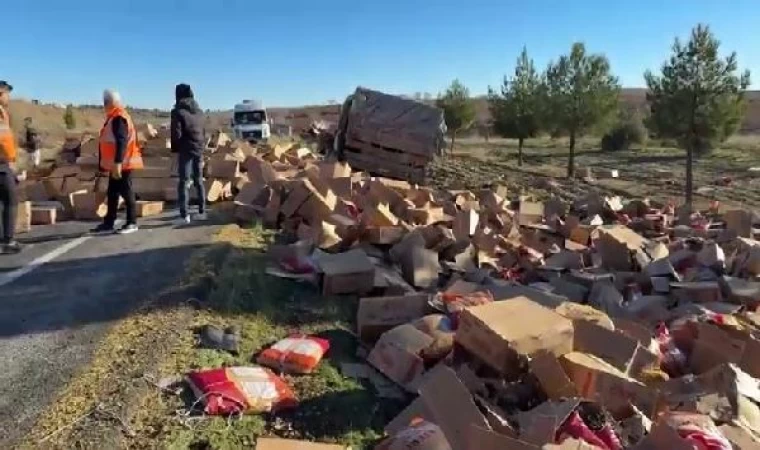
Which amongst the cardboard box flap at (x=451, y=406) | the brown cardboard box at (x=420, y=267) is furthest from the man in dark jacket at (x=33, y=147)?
the cardboard box flap at (x=451, y=406)

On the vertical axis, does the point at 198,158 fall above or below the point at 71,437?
above

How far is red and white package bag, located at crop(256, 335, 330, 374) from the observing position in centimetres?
404

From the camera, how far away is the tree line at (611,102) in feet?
69.2

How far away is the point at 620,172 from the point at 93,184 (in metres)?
25.8

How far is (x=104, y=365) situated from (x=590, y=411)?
8.63 ft

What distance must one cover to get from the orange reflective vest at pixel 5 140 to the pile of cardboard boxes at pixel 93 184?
993 millimetres

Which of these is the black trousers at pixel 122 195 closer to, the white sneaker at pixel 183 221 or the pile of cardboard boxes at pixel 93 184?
the white sneaker at pixel 183 221

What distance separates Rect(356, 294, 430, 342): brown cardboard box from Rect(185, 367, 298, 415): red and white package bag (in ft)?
3.98

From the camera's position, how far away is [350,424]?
11.9 feet

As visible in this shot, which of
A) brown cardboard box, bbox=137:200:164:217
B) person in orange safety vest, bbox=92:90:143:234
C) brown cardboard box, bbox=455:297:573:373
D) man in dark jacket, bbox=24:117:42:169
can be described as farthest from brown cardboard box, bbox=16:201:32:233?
man in dark jacket, bbox=24:117:42:169

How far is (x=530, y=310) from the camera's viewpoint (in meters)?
4.38

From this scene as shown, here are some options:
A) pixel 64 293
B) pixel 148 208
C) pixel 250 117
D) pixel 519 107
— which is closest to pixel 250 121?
pixel 250 117

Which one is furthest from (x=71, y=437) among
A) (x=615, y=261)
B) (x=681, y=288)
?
(x=615, y=261)

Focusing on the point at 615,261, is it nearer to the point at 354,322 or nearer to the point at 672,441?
the point at 354,322
